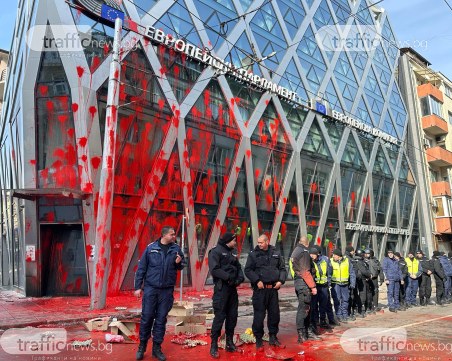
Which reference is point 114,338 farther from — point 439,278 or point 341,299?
Result: point 439,278

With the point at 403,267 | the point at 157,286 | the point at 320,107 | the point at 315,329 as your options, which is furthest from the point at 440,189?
the point at 157,286

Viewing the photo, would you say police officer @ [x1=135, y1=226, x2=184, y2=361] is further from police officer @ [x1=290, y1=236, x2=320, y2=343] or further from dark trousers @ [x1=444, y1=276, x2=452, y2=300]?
dark trousers @ [x1=444, y1=276, x2=452, y2=300]

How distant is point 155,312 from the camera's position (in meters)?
5.97

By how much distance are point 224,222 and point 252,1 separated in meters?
12.2

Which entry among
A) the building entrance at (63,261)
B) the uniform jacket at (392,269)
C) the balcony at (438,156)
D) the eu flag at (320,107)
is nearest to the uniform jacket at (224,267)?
the uniform jacket at (392,269)

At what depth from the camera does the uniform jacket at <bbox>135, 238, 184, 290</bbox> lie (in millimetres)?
5980

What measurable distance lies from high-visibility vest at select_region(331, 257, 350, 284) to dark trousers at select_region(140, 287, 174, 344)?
16.3 feet

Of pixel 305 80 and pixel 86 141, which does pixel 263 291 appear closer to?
pixel 86 141

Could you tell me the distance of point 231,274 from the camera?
20.4ft

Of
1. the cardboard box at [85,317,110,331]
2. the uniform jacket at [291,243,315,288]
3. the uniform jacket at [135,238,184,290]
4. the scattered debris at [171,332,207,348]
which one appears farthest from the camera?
the cardboard box at [85,317,110,331]

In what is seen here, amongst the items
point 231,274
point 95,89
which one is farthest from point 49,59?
point 231,274

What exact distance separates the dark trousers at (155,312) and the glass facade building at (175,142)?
5.31 metres

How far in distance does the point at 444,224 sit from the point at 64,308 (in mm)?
32617

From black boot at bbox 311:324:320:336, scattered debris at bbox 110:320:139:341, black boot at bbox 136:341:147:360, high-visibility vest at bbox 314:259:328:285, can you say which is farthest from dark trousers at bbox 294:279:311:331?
scattered debris at bbox 110:320:139:341
